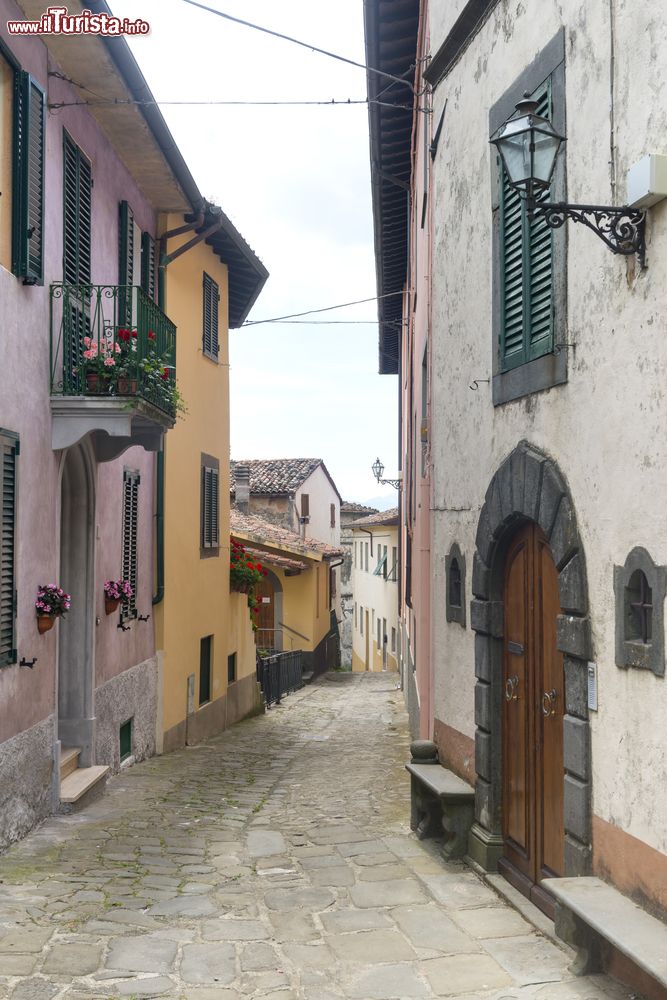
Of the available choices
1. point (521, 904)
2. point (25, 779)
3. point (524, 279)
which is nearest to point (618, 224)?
point (524, 279)

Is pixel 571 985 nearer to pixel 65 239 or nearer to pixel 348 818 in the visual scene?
pixel 348 818

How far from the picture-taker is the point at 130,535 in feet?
39.3

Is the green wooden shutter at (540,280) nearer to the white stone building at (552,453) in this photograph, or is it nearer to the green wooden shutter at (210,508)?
the white stone building at (552,453)

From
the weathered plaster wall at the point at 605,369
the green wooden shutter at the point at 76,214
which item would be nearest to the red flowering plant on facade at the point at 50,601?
the green wooden shutter at the point at 76,214

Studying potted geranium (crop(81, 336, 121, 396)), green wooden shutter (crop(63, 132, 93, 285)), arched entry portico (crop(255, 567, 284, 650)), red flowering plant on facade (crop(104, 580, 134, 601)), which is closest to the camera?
potted geranium (crop(81, 336, 121, 396))

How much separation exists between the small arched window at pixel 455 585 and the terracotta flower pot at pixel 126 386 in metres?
3.06

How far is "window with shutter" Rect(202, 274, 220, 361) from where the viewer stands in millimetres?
16094

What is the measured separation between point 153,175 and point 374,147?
3.70 metres

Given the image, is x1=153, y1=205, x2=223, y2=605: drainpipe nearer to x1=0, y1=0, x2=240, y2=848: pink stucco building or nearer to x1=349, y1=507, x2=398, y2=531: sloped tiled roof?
x1=0, y1=0, x2=240, y2=848: pink stucco building

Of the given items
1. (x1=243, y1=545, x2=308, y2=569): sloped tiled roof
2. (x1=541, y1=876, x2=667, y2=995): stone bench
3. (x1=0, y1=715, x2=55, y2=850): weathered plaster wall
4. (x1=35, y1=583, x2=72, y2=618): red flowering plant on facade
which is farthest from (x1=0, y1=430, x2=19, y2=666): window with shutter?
(x1=243, y1=545, x2=308, y2=569): sloped tiled roof

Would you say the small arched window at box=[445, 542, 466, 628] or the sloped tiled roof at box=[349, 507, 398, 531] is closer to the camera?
the small arched window at box=[445, 542, 466, 628]

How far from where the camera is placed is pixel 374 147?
14.3m

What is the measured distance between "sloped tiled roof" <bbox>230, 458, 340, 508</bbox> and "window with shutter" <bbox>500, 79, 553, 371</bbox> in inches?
1163

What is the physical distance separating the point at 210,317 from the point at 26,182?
8.59m
